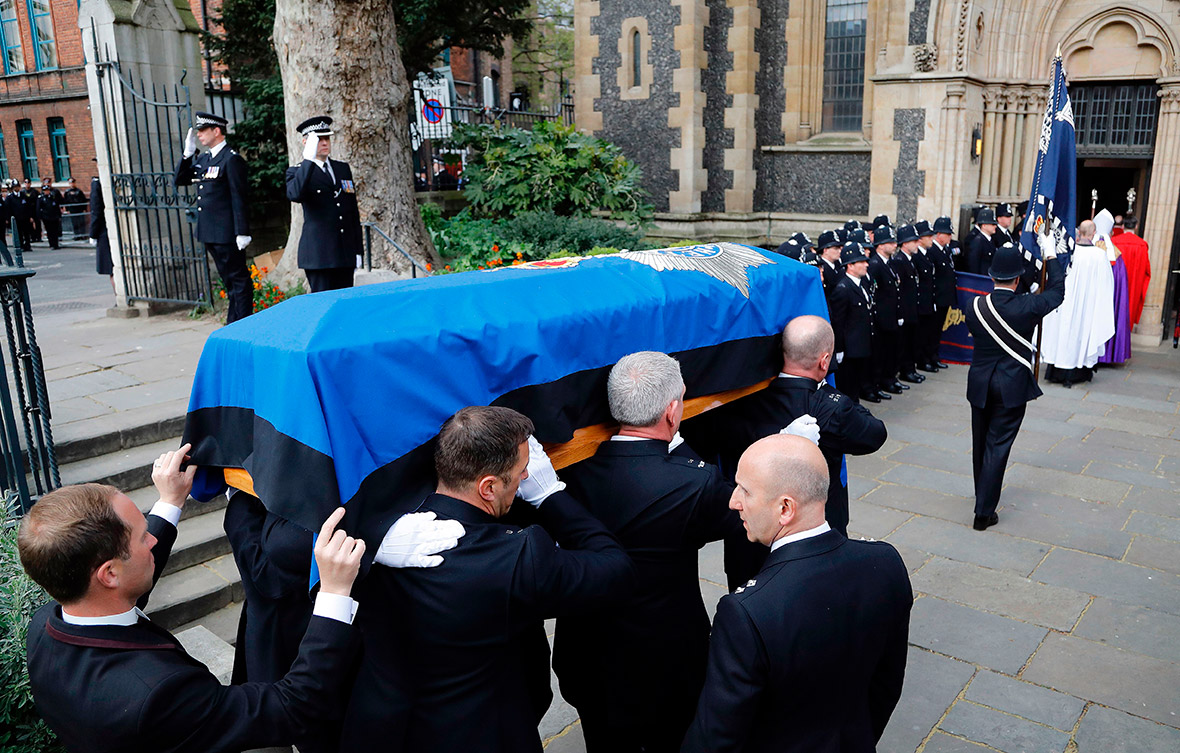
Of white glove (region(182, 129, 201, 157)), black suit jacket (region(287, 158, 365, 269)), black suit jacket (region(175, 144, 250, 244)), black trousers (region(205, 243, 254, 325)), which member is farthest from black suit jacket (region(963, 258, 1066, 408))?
white glove (region(182, 129, 201, 157))

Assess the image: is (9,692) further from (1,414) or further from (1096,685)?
(1096,685)

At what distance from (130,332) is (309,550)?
7.12 m

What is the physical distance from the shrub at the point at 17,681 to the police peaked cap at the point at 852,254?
729cm

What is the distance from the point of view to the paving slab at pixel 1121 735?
136 inches

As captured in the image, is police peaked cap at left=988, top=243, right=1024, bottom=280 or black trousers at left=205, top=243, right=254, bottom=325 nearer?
police peaked cap at left=988, top=243, right=1024, bottom=280

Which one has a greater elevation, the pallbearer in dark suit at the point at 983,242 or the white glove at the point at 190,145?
the white glove at the point at 190,145

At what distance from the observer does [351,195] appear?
7.33 meters

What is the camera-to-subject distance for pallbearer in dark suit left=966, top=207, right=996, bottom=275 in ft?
33.8

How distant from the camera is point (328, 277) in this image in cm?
737

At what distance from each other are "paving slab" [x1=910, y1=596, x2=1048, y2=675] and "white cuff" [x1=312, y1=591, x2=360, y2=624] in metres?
3.17

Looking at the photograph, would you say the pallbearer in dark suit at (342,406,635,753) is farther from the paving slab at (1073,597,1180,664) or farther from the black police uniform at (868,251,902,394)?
the black police uniform at (868,251,902,394)

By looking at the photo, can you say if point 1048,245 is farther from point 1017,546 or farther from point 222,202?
point 222,202

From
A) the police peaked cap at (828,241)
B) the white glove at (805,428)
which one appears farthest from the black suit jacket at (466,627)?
the police peaked cap at (828,241)

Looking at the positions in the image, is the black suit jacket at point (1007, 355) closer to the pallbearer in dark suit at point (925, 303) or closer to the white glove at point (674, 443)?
the white glove at point (674, 443)
